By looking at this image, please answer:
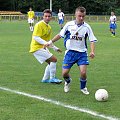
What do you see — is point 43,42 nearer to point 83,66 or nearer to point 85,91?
point 83,66

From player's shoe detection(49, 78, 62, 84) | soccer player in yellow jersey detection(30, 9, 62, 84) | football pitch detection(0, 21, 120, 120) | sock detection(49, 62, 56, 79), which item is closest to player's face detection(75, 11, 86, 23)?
soccer player in yellow jersey detection(30, 9, 62, 84)

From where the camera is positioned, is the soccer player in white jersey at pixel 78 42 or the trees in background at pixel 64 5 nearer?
the soccer player in white jersey at pixel 78 42

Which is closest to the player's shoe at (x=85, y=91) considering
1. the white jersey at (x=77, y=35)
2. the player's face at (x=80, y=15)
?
the white jersey at (x=77, y=35)

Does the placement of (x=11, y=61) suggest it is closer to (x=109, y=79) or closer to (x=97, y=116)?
(x=109, y=79)

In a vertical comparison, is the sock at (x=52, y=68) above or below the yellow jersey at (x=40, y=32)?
below

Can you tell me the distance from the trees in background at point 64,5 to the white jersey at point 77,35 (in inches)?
2833

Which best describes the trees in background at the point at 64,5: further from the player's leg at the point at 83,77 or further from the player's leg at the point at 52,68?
the player's leg at the point at 83,77

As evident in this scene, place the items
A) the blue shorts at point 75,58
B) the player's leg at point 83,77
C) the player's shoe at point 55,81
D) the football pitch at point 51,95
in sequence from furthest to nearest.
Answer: the player's shoe at point 55,81, the blue shorts at point 75,58, the player's leg at point 83,77, the football pitch at point 51,95

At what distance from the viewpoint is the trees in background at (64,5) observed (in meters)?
80.4

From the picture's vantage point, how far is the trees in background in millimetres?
80438

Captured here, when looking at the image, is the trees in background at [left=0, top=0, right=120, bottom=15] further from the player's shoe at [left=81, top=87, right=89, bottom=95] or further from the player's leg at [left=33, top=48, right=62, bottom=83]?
the player's shoe at [left=81, top=87, right=89, bottom=95]

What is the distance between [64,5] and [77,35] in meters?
74.6

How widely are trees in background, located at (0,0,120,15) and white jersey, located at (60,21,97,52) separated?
71962 mm

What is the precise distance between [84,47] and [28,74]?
317 centimetres
